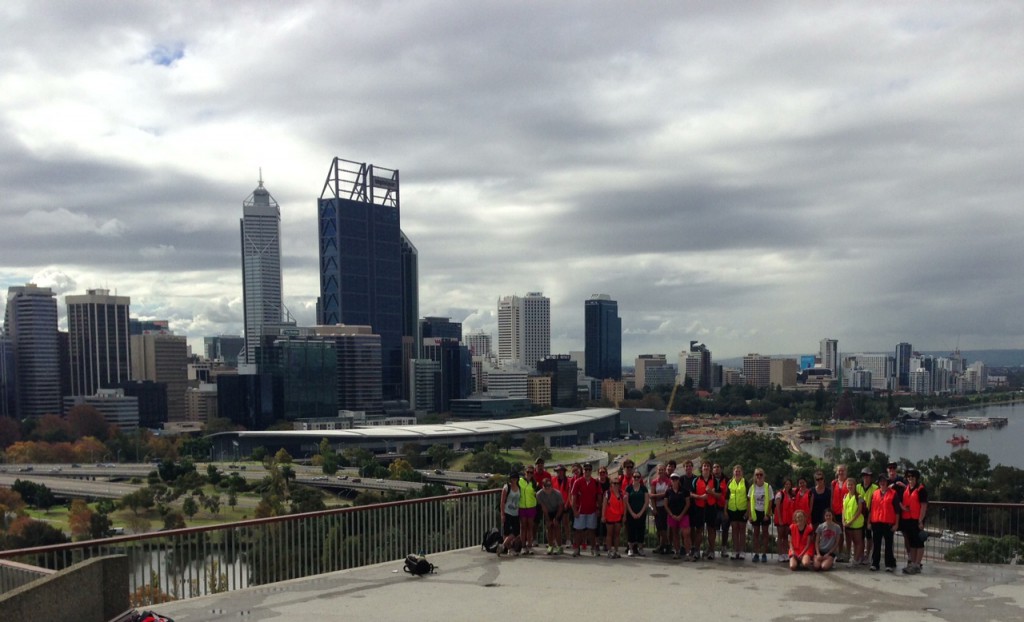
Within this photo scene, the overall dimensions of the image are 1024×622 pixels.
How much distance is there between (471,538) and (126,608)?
16.6 ft

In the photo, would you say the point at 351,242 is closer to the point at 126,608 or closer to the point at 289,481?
the point at 289,481

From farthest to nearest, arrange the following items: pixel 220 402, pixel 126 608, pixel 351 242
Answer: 1. pixel 351 242
2. pixel 220 402
3. pixel 126 608

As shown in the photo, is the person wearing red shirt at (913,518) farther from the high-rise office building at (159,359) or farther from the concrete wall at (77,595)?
the high-rise office building at (159,359)

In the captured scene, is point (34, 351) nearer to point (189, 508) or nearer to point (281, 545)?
point (189, 508)

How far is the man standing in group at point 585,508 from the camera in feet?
35.1

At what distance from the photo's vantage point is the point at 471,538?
11430 mm

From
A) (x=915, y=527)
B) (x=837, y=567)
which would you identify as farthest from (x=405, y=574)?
(x=915, y=527)

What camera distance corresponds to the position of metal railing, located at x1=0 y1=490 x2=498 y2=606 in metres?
8.66

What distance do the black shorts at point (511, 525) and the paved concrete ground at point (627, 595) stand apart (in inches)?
25.1

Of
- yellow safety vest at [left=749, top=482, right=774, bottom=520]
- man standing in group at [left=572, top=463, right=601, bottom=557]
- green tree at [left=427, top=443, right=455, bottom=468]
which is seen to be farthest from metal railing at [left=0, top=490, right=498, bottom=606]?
green tree at [left=427, top=443, right=455, bottom=468]

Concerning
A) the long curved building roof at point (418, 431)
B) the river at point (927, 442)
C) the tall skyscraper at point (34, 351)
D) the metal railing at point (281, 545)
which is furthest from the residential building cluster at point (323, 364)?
the metal railing at point (281, 545)

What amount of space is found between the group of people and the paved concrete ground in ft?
1.16

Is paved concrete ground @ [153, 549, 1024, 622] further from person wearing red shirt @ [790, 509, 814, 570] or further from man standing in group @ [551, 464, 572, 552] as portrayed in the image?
man standing in group @ [551, 464, 572, 552]

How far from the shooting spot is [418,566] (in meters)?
9.72
